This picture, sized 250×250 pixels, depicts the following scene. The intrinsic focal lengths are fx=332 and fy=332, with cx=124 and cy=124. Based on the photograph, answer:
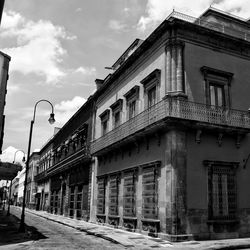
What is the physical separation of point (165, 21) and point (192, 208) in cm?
871

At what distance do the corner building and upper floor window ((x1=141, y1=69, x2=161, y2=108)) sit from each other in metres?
0.05

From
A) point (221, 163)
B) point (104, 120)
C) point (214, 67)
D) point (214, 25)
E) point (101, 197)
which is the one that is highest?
point (214, 25)

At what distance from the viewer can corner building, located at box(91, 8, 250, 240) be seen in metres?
14.3

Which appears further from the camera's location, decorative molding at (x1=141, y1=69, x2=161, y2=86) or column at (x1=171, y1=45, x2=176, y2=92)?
decorative molding at (x1=141, y1=69, x2=161, y2=86)

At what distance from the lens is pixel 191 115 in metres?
14.7

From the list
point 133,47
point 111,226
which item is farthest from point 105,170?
point 133,47

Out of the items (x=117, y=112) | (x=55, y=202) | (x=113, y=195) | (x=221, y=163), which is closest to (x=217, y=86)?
(x=221, y=163)

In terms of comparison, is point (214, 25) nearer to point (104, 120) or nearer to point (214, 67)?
point (214, 67)

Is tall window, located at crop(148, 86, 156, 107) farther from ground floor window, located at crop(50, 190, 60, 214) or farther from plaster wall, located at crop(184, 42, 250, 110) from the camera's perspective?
ground floor window, located at crop(50, 190, 60, 214)

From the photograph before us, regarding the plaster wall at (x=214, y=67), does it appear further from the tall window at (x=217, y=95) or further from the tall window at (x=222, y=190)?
the tall window at (x=222, y=190)

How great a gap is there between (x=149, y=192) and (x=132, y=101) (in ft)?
19.3

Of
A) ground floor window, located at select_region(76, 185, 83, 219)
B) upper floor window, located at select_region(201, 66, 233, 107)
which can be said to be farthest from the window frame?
ground floor window, located at select_region(76, 185, 83, 219)

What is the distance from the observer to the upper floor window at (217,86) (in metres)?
16.1

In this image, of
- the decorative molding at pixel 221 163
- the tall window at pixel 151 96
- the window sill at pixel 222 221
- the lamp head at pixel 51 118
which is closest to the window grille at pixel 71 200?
the lamp head at pixel 51 118
